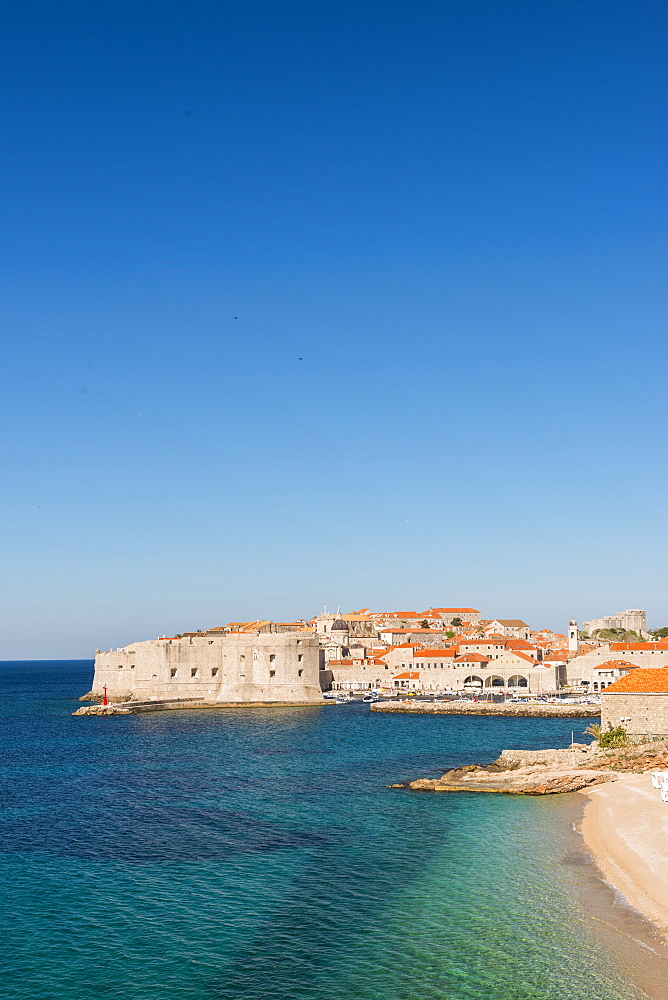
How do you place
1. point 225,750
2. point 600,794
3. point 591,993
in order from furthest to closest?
point 225,750, point 600,794, point 591,993

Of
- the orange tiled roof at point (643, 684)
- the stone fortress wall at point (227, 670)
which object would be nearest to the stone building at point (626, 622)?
the stone fortress wall at point (227, 670)

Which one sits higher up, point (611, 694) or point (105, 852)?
point (611, 694)

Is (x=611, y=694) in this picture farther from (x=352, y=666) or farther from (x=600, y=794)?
(x=352, y=666)

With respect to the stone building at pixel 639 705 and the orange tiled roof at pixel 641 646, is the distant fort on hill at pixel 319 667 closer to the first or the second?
the orange tiled roof at pixel 641 646

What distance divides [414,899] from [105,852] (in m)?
10.1

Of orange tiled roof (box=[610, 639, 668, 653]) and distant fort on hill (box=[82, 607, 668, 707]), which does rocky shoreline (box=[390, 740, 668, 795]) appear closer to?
distant fort on hill (box=[82, 607, 668, 707])

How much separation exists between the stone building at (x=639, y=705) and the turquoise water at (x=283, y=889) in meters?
6.53

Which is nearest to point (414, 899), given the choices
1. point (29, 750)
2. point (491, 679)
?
point (29, 750)

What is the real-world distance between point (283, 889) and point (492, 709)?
53.1m

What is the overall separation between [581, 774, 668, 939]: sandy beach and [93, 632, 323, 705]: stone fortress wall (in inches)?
1696


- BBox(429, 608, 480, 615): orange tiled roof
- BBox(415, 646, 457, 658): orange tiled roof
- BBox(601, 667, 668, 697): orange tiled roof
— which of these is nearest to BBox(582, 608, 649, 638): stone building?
BBox(429, 608, 480, 615): orange tiled roof

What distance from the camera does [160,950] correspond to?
16.1 metres

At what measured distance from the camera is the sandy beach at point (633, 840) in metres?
18.5

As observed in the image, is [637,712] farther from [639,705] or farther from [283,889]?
[283,889]
